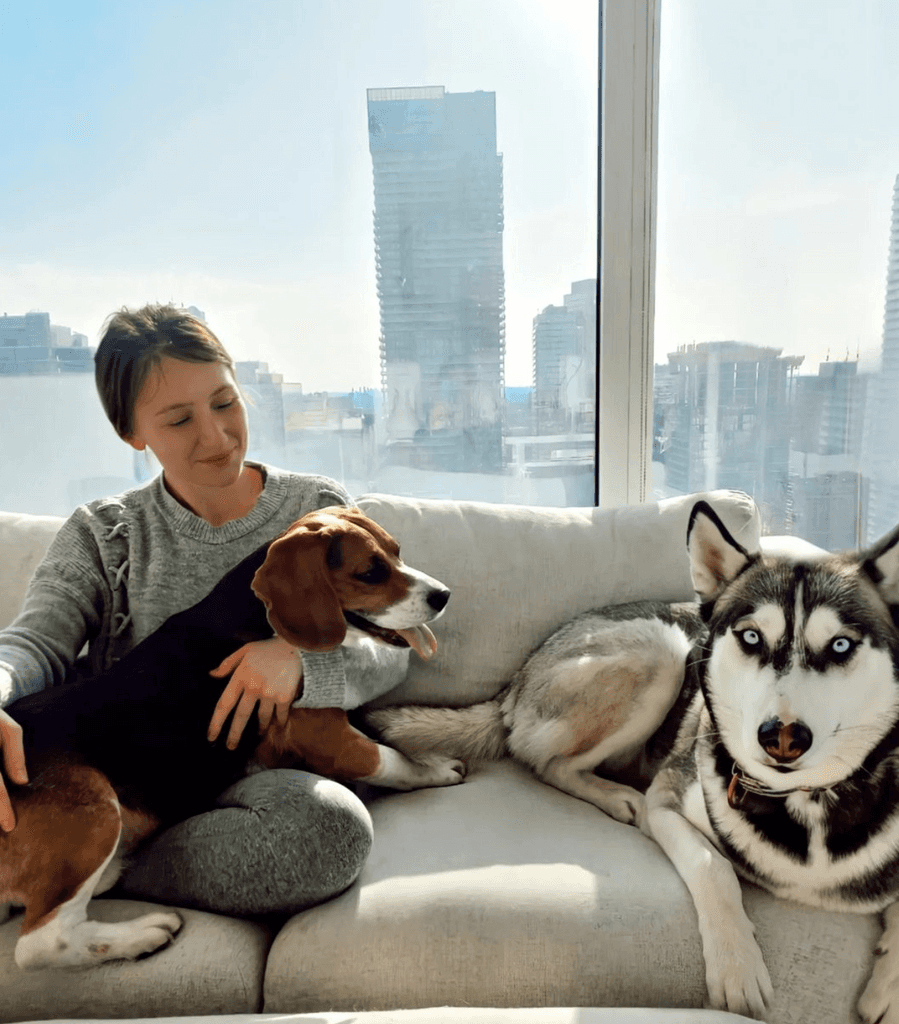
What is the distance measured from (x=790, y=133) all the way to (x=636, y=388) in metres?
0.83

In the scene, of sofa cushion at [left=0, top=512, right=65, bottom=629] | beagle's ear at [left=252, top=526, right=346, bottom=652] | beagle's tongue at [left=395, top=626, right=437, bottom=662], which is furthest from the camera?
sofa cushion at [left=0, top=512, right=65, bottom=629]

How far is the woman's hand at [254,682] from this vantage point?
1.30m

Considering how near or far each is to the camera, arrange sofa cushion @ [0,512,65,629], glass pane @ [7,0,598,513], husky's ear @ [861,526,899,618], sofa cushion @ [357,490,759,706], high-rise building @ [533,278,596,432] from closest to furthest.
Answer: husky's ear @ [861,526,899,618] → sofa cushion @ [357,490,759,706] → sofa cushion @ [0,512,65,629] → glass pane @ [7,0,598,513] → high-rise building @ [533,278,596,432]

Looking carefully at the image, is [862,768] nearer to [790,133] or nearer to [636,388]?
[636,388]

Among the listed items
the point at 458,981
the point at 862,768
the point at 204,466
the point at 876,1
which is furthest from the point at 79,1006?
Answer: the point at 876,1

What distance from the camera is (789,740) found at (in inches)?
40.4

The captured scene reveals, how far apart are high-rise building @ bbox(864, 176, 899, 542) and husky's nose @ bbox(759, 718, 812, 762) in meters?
1.53

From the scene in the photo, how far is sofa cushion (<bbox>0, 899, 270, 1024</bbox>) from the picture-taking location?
1079 millimetres

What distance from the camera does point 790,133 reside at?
217 centimetres

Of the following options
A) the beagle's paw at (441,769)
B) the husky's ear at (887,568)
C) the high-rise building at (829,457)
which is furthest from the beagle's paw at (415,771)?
the high-rise building at (829,457)

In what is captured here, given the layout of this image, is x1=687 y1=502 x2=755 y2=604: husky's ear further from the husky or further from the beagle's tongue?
the beagle's tongue

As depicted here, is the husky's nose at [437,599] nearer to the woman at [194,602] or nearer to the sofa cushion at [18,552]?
the woman at [194,602]

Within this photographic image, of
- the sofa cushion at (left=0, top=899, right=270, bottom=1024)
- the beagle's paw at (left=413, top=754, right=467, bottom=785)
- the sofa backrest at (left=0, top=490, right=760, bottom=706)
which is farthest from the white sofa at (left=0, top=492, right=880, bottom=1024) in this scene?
the sofa backrest at (left=0, top=490, right=760, bottom=706)

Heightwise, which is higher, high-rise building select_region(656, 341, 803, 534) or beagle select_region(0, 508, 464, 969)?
high-rise building select_region(656, 341, 803, 534)
